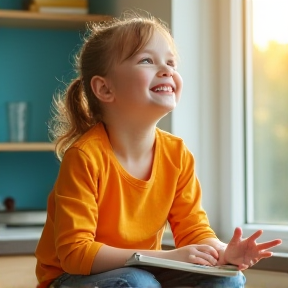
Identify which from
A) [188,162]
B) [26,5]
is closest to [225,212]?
[188,162]

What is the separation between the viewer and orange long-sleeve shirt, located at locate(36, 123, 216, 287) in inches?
54.2

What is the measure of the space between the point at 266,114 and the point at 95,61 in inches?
35.8

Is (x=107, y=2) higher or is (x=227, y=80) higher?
(x=107, y=2)

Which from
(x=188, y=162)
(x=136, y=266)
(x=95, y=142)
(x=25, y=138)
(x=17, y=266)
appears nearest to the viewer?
(x=136, y=266)

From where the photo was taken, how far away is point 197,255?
1.34m

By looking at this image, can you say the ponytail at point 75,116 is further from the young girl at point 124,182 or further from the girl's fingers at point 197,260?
the girl's fingers at point 197,260

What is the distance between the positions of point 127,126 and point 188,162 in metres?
0.18

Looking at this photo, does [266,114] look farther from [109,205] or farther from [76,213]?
[76,213]

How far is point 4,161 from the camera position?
2828mm

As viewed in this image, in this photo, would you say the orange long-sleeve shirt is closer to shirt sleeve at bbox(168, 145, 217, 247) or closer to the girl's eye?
shirt sleeve at bbox(168, 145, 217, 247)

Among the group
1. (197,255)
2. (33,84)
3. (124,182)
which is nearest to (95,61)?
(124,182)

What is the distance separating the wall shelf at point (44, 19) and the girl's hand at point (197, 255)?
1442mm

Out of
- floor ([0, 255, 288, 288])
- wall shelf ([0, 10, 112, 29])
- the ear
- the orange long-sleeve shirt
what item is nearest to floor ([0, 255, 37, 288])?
floor ([0, 255, 288, 288])

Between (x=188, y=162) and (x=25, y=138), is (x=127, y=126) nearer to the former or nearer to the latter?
(x=188, y=162)
